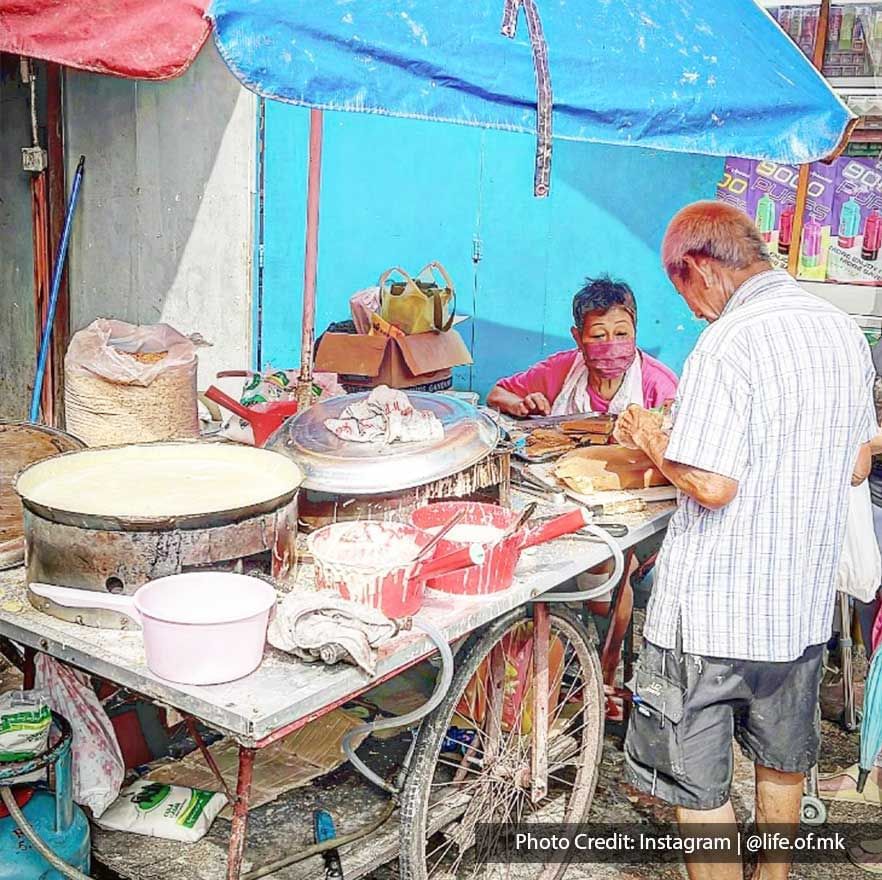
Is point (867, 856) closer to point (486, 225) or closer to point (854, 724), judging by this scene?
point (854, 724)

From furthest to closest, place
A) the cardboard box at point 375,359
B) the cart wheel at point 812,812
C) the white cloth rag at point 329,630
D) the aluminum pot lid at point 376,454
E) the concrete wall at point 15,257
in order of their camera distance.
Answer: the concrete wall at point 15,257 < the cardboard box at point 375,359 < the cart wheel at point 812,812 < the aluminum pot lid at point 376,454 < the white cloth rag at point 329,630

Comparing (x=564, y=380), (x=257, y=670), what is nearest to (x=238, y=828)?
(x=257, y=670)

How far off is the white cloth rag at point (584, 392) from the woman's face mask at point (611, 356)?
34 mm

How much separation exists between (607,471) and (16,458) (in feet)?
5.56

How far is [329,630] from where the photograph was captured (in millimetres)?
2059

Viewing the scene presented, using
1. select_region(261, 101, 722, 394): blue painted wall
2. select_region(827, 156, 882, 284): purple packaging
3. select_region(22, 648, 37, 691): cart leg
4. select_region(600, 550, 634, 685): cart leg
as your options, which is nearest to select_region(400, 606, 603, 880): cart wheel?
select_region(600, 550, 634, 685): cart leg

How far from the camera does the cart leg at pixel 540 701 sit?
293cm

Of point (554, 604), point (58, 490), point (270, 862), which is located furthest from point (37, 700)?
point (554, 604)

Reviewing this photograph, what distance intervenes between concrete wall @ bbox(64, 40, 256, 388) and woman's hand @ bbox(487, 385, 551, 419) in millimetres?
1866

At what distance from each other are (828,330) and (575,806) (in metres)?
1.57

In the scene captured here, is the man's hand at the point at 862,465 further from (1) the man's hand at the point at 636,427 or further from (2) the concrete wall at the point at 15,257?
(2) the concrete wall at the point at 15,257

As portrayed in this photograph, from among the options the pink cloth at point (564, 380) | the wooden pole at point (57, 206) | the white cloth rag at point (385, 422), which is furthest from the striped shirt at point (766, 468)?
the wooden pole at point (57, 206)

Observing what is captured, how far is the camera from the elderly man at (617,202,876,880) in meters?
2.57

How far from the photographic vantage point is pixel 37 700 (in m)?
2.58
